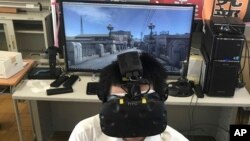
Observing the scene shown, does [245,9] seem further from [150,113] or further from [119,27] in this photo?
[150,113]

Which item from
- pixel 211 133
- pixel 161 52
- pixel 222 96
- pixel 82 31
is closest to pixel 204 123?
pixel 211 133

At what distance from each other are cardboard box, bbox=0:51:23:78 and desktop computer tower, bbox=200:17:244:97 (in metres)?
1.28

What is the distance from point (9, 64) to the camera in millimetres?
1965

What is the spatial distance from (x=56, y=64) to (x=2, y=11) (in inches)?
45.6

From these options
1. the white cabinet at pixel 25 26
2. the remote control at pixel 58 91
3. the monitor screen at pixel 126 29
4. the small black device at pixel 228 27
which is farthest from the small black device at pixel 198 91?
the white cabinet at pixel 25 26

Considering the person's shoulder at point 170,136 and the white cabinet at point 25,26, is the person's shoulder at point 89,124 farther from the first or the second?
the white cabinet at point 25,26

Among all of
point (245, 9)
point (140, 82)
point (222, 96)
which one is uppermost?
point (245, 9)

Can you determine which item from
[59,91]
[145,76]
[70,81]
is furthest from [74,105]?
[145,76]

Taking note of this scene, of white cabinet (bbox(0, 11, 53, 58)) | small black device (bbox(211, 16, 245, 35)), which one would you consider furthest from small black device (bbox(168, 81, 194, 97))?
white cabinet (bbox(0, 11, 53, 58))

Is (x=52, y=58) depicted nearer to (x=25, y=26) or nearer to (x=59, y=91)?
(x=59, y=91)

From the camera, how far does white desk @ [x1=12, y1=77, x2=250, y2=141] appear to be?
190 centimetres

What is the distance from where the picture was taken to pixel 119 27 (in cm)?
203

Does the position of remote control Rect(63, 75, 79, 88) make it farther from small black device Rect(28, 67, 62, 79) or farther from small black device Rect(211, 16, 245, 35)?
small black device Rect(211, 16, 245, 35)

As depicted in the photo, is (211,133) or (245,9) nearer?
(245,9)
